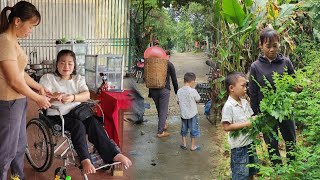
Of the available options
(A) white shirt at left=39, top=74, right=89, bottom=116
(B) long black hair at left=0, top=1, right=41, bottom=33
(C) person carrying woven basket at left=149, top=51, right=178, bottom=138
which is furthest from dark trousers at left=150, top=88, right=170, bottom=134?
(B) long black hair at left=0, top=1, right=41, bottom=33

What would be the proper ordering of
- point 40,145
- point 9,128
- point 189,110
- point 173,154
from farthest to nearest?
point 189,110 < point 173,154 < point 40,145 < point 9,128

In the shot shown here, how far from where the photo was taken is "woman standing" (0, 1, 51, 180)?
2.67m

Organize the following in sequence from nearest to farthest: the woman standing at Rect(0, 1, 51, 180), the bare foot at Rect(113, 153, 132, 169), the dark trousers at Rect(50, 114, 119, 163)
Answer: the woman standing at Rect(0, 1, 51, 180) < the bare foot at Rect(113, 153, 132, 169) < the dark trousers at Rect(50, 114, 119, 163)

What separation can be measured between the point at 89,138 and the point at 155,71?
1969mm

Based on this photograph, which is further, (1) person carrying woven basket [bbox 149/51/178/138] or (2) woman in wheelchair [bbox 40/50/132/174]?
(1) person carrying woven basket [bbox 149/51/178/138]

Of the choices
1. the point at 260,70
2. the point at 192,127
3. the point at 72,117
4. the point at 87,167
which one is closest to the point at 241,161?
the point at 260,70

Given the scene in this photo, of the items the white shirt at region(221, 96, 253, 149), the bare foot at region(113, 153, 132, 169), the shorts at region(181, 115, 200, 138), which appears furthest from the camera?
the shorts at region(181, 115, 200, 138)

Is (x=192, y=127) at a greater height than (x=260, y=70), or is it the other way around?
(x=260, y=70)

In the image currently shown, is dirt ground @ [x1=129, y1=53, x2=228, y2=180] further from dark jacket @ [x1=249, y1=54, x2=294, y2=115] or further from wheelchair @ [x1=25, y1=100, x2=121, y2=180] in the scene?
dark jacket @ [x1=249, y1=54, x2=294, y2=115]

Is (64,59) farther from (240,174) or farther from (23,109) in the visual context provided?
(240,174)

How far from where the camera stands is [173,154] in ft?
16.1

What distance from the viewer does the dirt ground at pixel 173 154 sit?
4.26m

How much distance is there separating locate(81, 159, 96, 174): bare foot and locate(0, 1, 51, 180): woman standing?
2.04 ft

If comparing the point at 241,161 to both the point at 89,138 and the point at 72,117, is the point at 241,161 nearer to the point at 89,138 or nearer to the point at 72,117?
the point at 89,138
